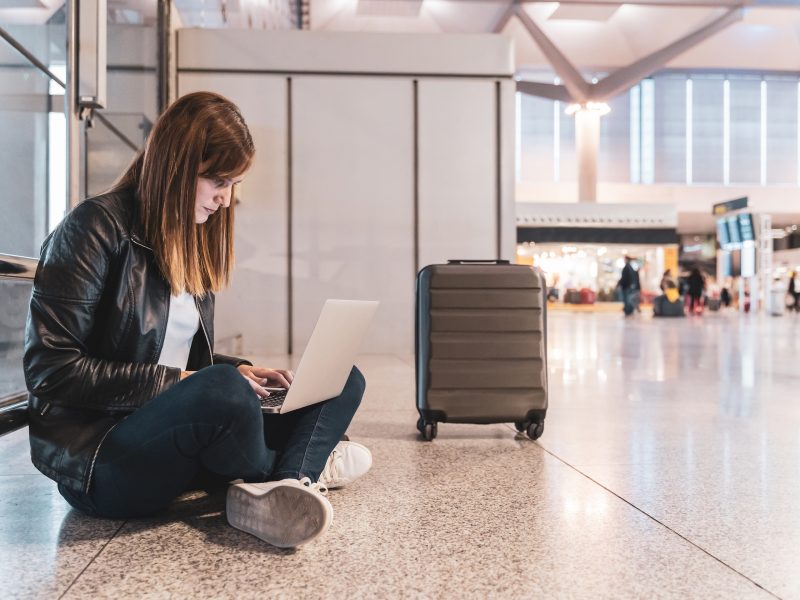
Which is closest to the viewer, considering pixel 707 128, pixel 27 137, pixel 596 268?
pixel 27 137

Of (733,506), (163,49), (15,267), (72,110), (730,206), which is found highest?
(730,206)

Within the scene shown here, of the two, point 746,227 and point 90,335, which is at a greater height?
point 746,227

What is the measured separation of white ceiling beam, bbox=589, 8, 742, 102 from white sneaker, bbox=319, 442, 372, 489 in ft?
91.6

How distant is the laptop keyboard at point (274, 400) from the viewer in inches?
83.9

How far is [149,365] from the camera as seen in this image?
6.29 ft

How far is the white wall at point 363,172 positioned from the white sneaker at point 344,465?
6078mm

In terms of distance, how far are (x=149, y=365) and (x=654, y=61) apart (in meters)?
28.7

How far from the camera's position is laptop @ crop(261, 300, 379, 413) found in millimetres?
2043

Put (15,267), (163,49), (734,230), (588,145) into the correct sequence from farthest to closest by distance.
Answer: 1. (734,230)
2. (588,145)
3. (163,49)
4. (15,267)

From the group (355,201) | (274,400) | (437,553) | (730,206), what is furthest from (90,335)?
(730,206)

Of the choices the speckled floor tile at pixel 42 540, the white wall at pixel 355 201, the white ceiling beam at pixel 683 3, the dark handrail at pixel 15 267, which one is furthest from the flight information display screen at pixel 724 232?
the speckled floor tile at pixel 42 540

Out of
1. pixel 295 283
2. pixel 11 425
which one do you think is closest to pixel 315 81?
pixel 295 283

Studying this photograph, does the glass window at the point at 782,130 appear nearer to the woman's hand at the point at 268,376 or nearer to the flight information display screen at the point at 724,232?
the flight information display screen at the point at 724,232

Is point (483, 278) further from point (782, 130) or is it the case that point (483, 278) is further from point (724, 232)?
point (782, 130)
